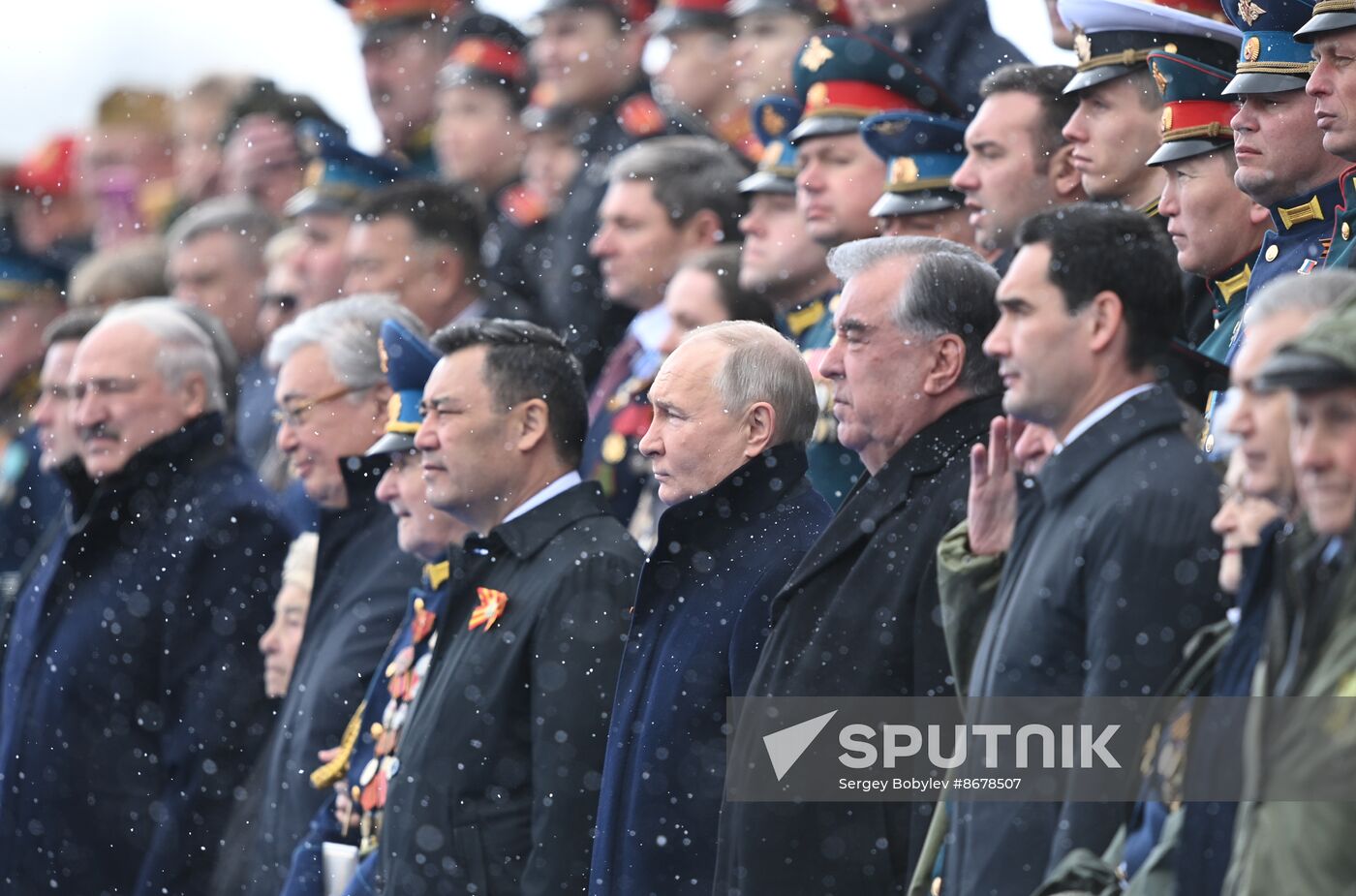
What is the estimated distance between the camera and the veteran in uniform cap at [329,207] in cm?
1101

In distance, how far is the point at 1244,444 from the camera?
4.38m

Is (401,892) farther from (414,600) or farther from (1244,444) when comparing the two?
(1244,444)

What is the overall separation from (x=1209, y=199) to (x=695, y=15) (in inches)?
181

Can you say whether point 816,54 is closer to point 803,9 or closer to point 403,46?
point 803,9

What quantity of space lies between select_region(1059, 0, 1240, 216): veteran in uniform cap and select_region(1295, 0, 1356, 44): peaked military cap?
1.03m

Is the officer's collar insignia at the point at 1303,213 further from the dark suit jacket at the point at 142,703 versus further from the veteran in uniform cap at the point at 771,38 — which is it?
the veteran in uniform cap at the point at 771,38

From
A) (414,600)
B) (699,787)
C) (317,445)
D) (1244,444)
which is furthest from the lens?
(317,445)

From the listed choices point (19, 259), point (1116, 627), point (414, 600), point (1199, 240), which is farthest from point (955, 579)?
point (19, 259)

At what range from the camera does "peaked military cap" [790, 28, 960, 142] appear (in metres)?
8.49

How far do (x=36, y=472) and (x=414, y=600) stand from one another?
15.5 feet

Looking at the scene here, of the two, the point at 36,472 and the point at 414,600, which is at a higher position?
the point at 36,472

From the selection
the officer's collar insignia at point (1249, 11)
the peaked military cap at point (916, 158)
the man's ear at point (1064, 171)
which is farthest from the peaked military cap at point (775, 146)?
the officer's collar insignia at point (1249, 11)

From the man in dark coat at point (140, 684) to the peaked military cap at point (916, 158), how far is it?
98.5 inches

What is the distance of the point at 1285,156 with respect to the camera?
242 inches
